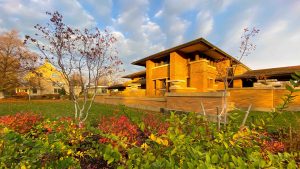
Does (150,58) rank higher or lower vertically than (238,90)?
higher

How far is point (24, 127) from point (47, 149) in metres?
5.02

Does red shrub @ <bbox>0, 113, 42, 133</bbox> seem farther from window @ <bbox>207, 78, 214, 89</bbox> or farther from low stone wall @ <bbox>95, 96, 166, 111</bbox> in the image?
window @ <bbox>207, 78, 214, 89</bbox>

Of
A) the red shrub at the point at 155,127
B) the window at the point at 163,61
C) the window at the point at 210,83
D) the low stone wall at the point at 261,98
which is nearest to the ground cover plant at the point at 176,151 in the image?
the red shrub at the point at 155,127

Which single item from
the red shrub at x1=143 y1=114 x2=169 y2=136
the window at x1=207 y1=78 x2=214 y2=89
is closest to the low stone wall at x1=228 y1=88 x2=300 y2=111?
the window at x1=207 y1=78 x2=214 y2=89

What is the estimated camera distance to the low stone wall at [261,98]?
14.0m

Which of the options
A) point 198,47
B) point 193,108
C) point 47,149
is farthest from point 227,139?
point 198,47

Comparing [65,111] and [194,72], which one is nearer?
[65,111]

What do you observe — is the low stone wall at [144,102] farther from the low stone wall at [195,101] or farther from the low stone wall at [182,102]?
the low stone wall at [195,101]

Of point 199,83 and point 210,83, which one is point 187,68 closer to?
point 199,83

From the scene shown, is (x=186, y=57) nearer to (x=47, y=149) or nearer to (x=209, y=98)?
(x=209, y=98)

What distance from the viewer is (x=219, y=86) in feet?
78.9

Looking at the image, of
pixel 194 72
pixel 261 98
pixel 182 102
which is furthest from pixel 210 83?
pixel 182 102

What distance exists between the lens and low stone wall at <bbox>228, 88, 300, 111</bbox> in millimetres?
14023

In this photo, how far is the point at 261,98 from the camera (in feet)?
49.2
